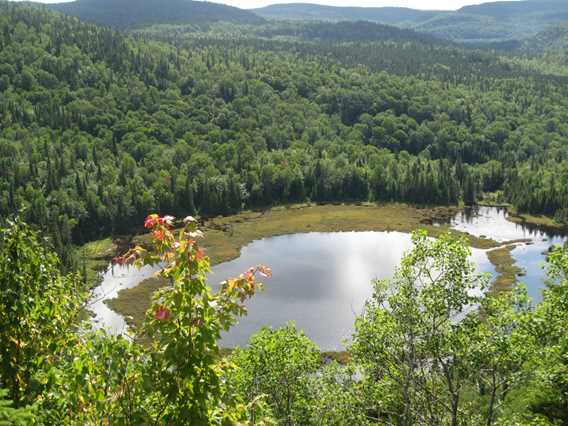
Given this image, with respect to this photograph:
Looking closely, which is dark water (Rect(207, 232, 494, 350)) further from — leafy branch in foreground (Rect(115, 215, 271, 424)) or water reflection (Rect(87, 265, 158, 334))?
leafy branch in foreground (Rect(115, 215, 271, 424))

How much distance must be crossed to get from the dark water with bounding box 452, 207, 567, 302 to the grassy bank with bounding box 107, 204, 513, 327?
13.5 feet

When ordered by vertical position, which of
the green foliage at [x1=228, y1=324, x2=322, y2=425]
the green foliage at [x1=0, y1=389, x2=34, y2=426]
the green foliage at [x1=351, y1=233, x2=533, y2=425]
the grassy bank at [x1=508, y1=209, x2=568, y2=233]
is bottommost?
the grassy bank at [x1=508, y1=209, x2=568, y2=233]

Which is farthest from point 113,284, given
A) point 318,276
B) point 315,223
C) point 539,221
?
point 539,221

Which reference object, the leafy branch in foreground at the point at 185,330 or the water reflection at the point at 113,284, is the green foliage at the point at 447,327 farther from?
the water reflection at the point at 113,284

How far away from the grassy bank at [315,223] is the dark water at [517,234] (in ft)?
13.5

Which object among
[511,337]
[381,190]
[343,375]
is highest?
[511,337]

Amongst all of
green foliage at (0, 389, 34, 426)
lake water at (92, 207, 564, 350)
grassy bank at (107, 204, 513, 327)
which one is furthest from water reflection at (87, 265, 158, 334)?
green foliage at (0, 389, 34, 426)

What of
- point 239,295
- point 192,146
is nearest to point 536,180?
point 192,146

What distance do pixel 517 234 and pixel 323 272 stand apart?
187 ft

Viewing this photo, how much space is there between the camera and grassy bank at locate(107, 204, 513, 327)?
4975 inches

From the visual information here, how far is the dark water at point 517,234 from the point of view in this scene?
107069 mm

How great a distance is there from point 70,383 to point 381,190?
16564 cm

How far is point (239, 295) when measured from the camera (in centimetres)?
1130

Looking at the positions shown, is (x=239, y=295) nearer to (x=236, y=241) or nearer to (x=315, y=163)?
(x=236, y=241)
